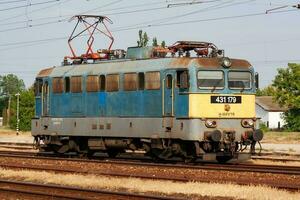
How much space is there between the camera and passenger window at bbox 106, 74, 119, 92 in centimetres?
2420

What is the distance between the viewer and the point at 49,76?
27344 millimetres

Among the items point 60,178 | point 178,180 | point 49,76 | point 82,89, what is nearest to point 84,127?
point 82,89

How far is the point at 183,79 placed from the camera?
21.7 metres

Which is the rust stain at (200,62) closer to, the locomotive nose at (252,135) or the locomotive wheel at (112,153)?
the locomotive nose at (252,135)

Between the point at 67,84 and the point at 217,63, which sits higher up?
the point at 217,63

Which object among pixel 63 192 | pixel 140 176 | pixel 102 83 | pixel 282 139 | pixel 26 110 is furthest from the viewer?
pixel 26 110

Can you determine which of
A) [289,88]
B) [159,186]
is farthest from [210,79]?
[289,88]

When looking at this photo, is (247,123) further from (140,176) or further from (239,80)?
(140,176)

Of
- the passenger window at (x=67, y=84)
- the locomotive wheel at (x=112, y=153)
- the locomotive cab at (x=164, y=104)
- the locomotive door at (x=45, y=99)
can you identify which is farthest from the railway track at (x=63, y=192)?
the locomotive door at (x=45, y=99)

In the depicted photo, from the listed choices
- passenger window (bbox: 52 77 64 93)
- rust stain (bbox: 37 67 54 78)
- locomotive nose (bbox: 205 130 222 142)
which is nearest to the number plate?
locomotive nose (bbox: 205 130 222 142)

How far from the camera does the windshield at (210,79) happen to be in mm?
21766

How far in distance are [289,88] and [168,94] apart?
6950cm

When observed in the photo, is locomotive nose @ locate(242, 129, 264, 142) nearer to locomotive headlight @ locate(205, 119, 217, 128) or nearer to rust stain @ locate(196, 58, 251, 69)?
locomotive headlight @ locate(205, 119, 217, 128)

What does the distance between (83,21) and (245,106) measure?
899cm
